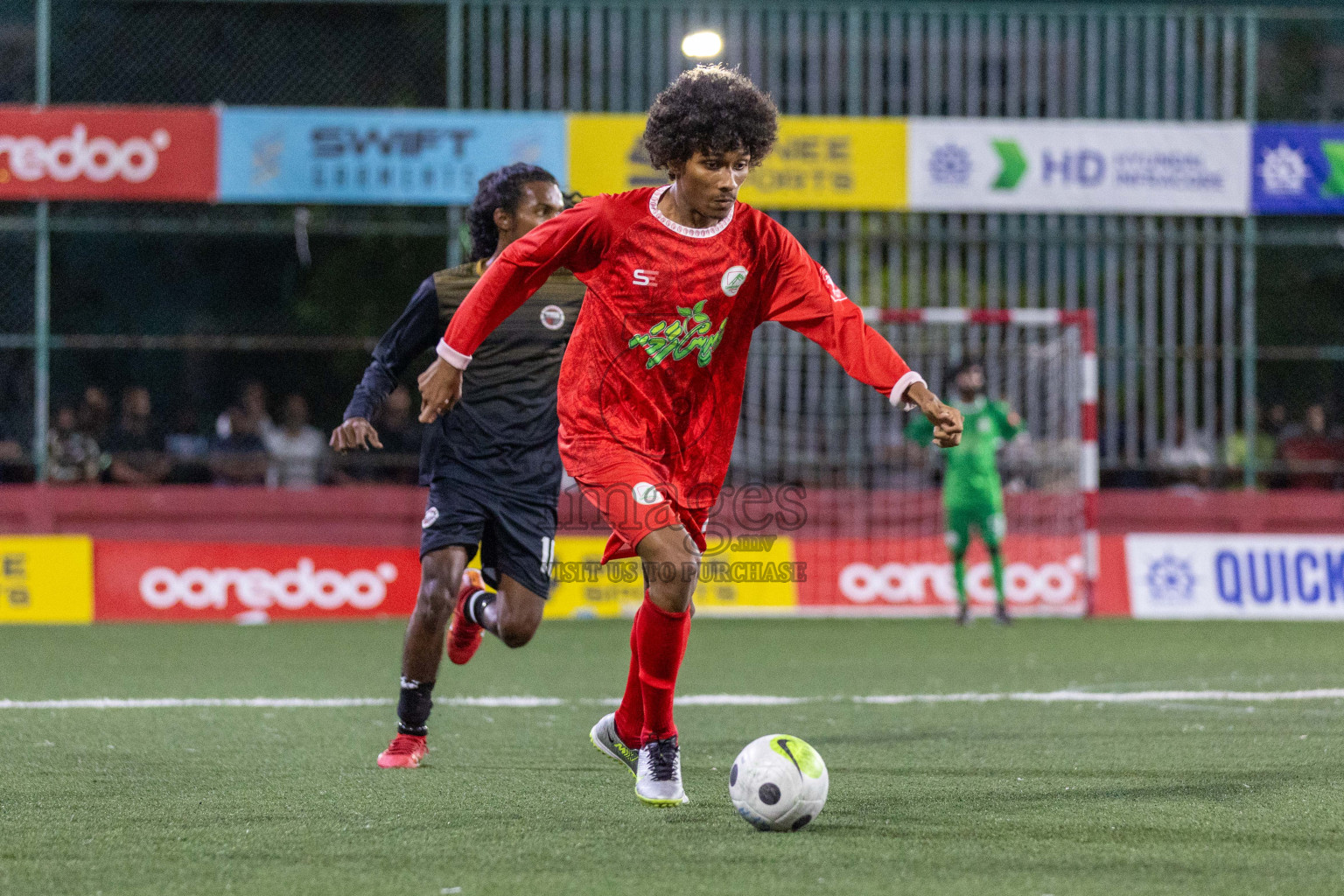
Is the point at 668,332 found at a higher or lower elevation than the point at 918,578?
higher

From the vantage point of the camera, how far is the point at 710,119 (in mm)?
4809

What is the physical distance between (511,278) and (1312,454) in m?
12.8

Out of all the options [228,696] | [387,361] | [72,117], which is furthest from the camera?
[72,117]

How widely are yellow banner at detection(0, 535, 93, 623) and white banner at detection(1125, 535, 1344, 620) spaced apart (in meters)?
8.85

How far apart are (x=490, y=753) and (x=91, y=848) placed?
82.1 inches

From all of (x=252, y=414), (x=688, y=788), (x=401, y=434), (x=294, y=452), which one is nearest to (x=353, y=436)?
(x=688, y=788)

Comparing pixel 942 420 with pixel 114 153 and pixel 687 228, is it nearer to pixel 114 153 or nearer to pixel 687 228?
pixel 687 228

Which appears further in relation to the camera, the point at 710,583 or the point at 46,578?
the point at 710,583

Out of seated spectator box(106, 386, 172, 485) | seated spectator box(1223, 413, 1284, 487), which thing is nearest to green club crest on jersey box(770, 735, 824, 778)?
seated spectator box(106, 386, 172, 485)

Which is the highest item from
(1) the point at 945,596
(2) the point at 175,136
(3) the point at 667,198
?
(2) the point at 175,136

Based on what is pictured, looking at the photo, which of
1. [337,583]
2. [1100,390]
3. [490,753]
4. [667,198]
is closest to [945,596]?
[1100,390]

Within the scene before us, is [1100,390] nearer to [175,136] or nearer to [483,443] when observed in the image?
[175,136]

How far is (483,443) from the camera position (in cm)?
619

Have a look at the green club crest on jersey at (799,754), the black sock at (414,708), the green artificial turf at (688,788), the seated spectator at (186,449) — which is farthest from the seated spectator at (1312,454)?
the green club crest on jersey at (799,754)
